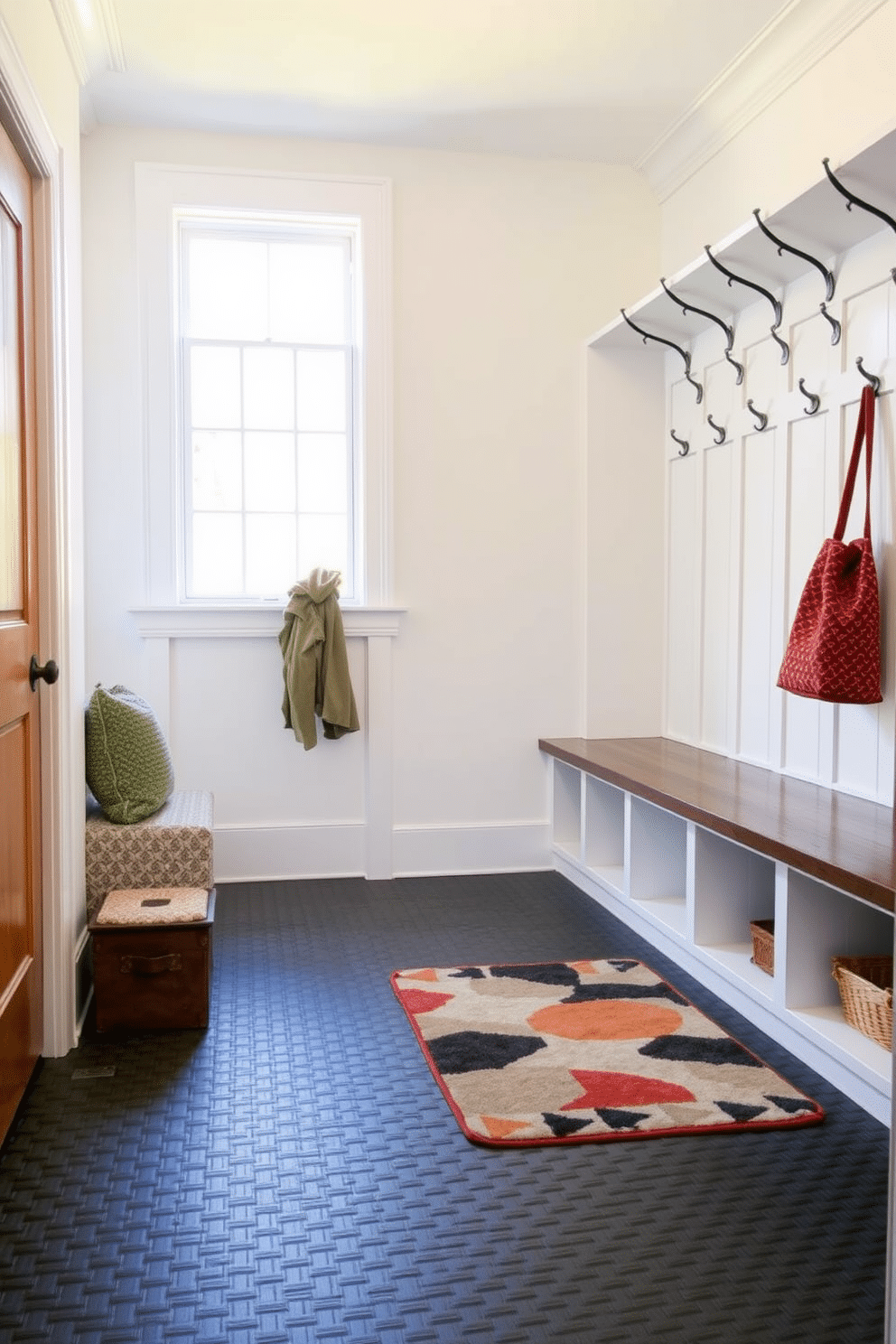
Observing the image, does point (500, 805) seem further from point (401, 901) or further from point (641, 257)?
point (641, 257)

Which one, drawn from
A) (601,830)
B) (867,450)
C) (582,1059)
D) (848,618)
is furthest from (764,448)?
(582,1059)

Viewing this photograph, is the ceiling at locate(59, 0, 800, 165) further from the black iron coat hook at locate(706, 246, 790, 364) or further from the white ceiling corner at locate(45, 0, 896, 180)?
the black iron coat hook at locate(706, 246, 790, 364)

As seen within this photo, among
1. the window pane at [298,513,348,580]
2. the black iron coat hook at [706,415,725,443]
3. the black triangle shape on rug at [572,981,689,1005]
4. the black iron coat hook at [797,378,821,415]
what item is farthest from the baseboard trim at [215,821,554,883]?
the black iron coat hook at [797,378,821,415]

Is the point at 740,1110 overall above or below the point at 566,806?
below

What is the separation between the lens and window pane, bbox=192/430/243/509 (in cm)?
439

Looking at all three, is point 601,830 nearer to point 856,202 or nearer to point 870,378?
point 870,378

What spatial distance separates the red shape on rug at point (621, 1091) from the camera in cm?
245

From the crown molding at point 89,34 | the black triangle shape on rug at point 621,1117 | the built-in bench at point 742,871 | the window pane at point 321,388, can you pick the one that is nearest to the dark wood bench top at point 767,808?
the built-in bench at point 742,871

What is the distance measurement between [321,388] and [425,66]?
121 cm

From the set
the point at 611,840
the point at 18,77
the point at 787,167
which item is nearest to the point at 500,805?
the point at 611,840

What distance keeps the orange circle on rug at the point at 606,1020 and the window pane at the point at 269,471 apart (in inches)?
91.2

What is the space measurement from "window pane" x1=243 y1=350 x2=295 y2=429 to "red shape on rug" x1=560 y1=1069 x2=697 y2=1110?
2823 mm

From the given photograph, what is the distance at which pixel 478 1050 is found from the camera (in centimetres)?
274

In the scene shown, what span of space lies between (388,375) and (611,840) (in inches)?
77.6
